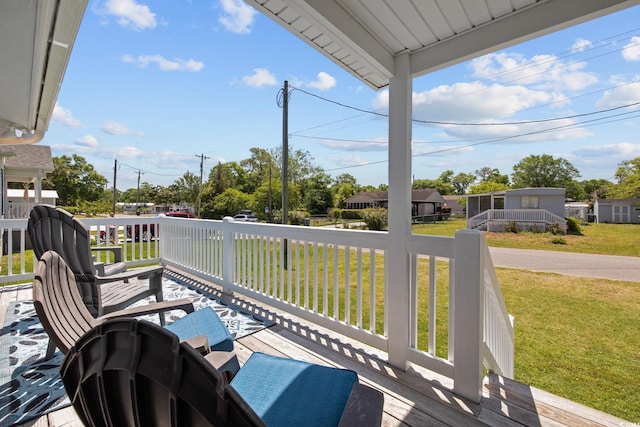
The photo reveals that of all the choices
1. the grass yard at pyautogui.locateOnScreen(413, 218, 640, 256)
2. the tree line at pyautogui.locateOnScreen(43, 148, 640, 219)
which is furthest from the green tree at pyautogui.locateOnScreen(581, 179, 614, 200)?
the grass yard at pyautogui.locateOnScreen(413, 218, 640, 256)

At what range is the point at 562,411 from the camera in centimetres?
173

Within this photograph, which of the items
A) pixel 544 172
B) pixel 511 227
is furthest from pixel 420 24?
pixel 544 172

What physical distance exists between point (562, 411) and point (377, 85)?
2655 millimetres

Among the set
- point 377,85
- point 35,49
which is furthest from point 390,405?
point 35,49

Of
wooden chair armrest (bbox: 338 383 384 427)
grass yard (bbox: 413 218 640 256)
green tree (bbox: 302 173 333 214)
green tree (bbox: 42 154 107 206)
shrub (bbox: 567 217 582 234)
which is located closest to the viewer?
wooden chair armrest (bbox: 338 383 384 427)

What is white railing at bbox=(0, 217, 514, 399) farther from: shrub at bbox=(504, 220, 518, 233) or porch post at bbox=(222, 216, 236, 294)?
shrub at bbox=(504, 220, 518, 233)

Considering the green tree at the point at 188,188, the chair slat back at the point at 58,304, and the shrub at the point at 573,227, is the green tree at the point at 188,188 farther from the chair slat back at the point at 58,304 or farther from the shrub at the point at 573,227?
the chair slat back at the point at 58,304

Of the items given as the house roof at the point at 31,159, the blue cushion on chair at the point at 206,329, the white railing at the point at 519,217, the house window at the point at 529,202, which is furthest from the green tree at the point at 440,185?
the blue cushion on chair at the point at 206,329

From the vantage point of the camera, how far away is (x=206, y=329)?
5.90 feet

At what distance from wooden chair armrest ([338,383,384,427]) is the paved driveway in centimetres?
910

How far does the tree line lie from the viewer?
17.7 m

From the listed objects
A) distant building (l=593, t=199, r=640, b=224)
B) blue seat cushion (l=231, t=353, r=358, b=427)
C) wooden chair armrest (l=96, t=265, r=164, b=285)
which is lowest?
blue seat cushion (l=231, t=353, r=358, b=427)

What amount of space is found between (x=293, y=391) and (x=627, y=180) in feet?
60.5

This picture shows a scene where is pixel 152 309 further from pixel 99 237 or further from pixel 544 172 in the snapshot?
pixel 544 172
